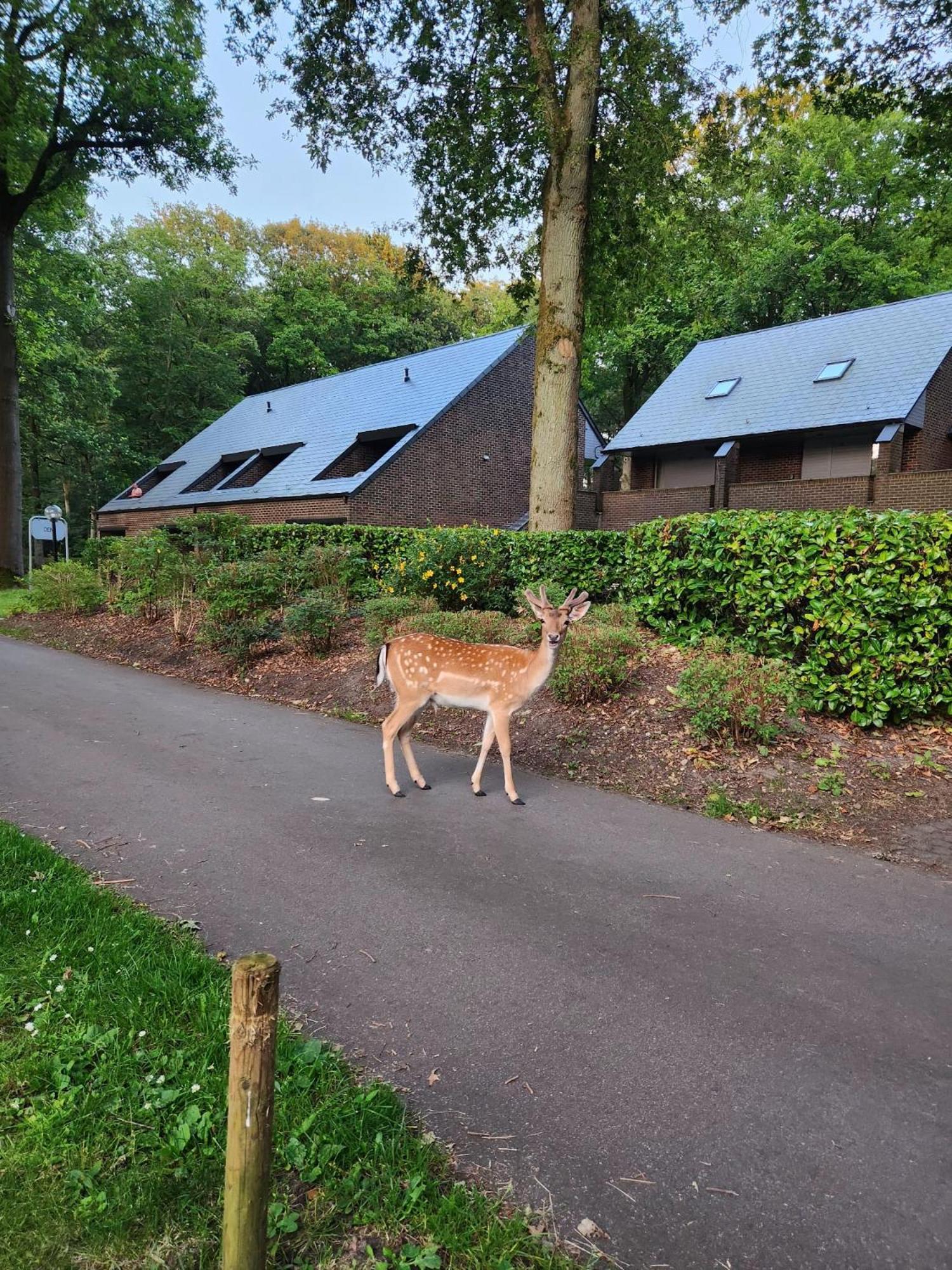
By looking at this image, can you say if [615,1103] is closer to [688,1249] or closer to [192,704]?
[688,1249]

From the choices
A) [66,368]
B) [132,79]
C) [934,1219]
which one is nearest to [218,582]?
[934,1219]

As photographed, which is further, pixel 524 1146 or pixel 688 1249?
pixel 524 1146

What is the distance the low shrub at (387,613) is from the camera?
10.5 metres

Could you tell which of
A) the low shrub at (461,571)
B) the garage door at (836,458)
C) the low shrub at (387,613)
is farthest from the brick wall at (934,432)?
the low shrub at (387,613)

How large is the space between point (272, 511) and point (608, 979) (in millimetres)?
24825

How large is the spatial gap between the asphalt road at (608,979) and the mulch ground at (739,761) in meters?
0.38

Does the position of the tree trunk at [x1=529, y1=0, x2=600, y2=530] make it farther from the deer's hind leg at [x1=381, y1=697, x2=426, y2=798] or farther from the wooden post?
the wooden post

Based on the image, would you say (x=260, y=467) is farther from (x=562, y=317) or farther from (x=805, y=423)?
(x=805, y=423)

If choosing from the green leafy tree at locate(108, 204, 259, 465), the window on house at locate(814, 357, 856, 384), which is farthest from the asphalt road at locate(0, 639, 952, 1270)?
the green leafy tree at locate(108, 204, 259, 465)

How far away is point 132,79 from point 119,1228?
89.8 feet

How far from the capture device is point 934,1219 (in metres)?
2.18

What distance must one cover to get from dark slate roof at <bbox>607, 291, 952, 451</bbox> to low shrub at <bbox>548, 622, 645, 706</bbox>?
1733cm

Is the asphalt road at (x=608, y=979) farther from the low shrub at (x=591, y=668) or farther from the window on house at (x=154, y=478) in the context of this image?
the window on house at (x=154, y=478)

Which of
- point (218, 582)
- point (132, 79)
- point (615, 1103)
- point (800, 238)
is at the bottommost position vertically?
point (615, 1103)
